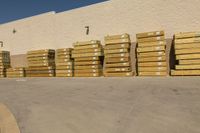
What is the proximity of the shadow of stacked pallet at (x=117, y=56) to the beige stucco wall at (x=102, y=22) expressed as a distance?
Result: 887 millimetres

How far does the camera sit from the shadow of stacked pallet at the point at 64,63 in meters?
16.5

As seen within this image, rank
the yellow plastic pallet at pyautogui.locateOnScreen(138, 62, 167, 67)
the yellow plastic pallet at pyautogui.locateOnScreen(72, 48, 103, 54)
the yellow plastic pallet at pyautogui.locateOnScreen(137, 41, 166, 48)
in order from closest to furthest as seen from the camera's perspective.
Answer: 1. the yellow plastic pallet at pyautogui.locateOnScreen(138, 62, 167, 67)
2. the yellow plastic pallet at pyautogui.locateOnScreen(137, 41, 166, 48)
3. the yellow plastic pallet at pyautogui.locateOnScreen(72, 48, 103, 54)

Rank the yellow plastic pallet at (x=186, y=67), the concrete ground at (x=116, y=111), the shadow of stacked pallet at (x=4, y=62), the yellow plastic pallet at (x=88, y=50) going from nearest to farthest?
the concrete ground at (x=116, y=111) → the yellow plastic pallet at (x=186, y=67) → the yellow plastic pallet at (x=88, y=50) → the shadow of stacked pallet at (x=4, y=62)

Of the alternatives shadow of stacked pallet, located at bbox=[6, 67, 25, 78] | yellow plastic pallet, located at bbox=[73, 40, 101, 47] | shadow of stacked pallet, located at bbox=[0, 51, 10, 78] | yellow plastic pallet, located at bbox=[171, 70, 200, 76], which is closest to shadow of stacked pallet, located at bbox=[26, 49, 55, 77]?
shadow of stacked pallet, located at bbox=[6, 67, 25, 78]

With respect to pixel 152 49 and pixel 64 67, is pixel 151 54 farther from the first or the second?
pixel 64 67

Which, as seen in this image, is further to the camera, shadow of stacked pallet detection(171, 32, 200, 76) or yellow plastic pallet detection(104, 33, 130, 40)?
yellow plastic pallet detection(104, 33, 130, 40)

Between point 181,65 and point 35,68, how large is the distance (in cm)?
1090

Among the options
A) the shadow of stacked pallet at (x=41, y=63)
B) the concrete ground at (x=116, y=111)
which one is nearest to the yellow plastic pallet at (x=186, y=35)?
the concrete ground at (x=116, y=111)

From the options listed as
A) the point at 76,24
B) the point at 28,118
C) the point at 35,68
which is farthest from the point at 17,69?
the point at 28,118

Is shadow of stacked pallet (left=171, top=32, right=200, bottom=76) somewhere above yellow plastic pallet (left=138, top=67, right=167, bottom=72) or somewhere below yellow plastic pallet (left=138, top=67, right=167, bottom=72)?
above

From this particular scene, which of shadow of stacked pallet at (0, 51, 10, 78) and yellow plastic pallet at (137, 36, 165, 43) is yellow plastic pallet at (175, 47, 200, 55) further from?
shadow of stacked pallet at (0, 51, 10, 78)

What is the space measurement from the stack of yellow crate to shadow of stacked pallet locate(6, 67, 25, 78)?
9.96 meters

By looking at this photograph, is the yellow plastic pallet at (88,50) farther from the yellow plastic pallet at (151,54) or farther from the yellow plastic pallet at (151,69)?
the yellow plastic pallet at (151,69)

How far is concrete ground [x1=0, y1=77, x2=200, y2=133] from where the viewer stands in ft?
16.7
